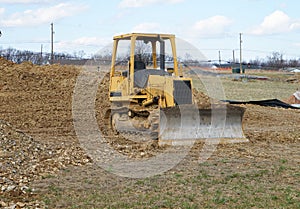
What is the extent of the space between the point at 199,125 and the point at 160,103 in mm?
1109

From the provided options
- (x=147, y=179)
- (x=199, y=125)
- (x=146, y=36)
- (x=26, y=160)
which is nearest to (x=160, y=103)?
(x=199, y=125)

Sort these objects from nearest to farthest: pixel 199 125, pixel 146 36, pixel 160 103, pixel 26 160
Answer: pixel 26 160, pixel 199 125, pixel 160 103, pixel 146 36

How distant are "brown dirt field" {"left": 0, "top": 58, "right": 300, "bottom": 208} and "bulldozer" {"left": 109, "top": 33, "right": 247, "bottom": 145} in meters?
0.55

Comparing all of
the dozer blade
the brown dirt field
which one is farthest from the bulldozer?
the brown dirt field

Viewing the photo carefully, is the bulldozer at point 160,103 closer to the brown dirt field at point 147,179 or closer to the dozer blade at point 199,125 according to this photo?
the dozer blade at point 199,125

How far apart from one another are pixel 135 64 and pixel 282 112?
920cm

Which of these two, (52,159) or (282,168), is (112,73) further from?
(282,168)

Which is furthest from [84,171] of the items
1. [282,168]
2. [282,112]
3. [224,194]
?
[282,112]

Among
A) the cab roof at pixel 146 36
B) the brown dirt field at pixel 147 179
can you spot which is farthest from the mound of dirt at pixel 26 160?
the cab roof at pixel 146 36

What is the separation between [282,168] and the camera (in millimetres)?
9930

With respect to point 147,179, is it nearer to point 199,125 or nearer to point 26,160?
point 26,160

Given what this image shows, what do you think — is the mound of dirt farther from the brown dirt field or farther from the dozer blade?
the dozer blade

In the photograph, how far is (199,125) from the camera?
1285cm

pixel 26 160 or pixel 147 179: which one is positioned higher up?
pixel 26 160
